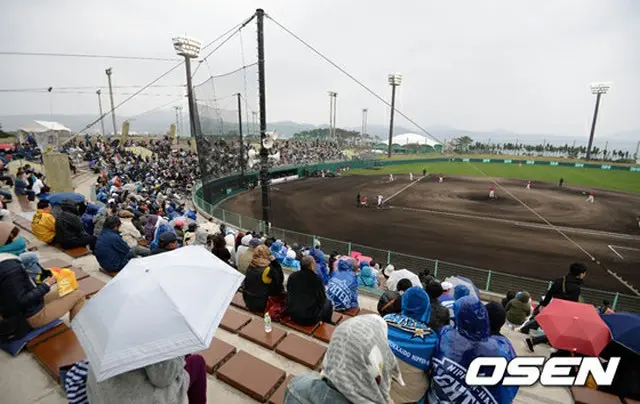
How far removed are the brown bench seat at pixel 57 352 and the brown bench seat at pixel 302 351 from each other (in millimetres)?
2077

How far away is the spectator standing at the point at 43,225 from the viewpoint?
6.24 meters

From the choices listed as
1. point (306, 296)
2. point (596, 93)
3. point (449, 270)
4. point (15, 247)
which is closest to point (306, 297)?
point (306, 296)

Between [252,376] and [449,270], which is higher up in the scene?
[252,376]

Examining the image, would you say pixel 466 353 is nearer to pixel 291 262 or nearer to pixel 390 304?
pixel 390 304

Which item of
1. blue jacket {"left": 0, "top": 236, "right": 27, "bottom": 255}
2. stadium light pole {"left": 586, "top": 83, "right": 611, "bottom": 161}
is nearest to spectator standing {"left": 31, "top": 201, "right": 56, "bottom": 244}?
blue jacket {"left": 0, "top": 236, "right": 27, "bottom": 255}

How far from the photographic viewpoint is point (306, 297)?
4070 millimetres

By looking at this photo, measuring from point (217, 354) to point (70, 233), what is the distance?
533cm

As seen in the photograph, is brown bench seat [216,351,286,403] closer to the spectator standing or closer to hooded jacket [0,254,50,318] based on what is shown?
hooded jacket [0,254,50,318]

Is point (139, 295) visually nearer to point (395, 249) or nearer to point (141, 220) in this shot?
point (141, 220)

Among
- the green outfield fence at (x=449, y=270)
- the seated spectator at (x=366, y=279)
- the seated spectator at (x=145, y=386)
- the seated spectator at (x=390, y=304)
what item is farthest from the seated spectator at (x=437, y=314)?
the green outfield fence at (x=449, y=270)

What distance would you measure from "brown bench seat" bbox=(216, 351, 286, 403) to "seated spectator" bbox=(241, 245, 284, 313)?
136 cm

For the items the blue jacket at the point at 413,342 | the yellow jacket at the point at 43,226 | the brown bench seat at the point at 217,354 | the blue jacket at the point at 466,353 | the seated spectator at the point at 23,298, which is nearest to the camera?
the blue jacket at the point at 466,353

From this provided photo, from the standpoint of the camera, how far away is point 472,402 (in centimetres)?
240

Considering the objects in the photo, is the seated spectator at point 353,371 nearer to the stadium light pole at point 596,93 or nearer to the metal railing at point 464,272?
the metal railing at point 464,272
